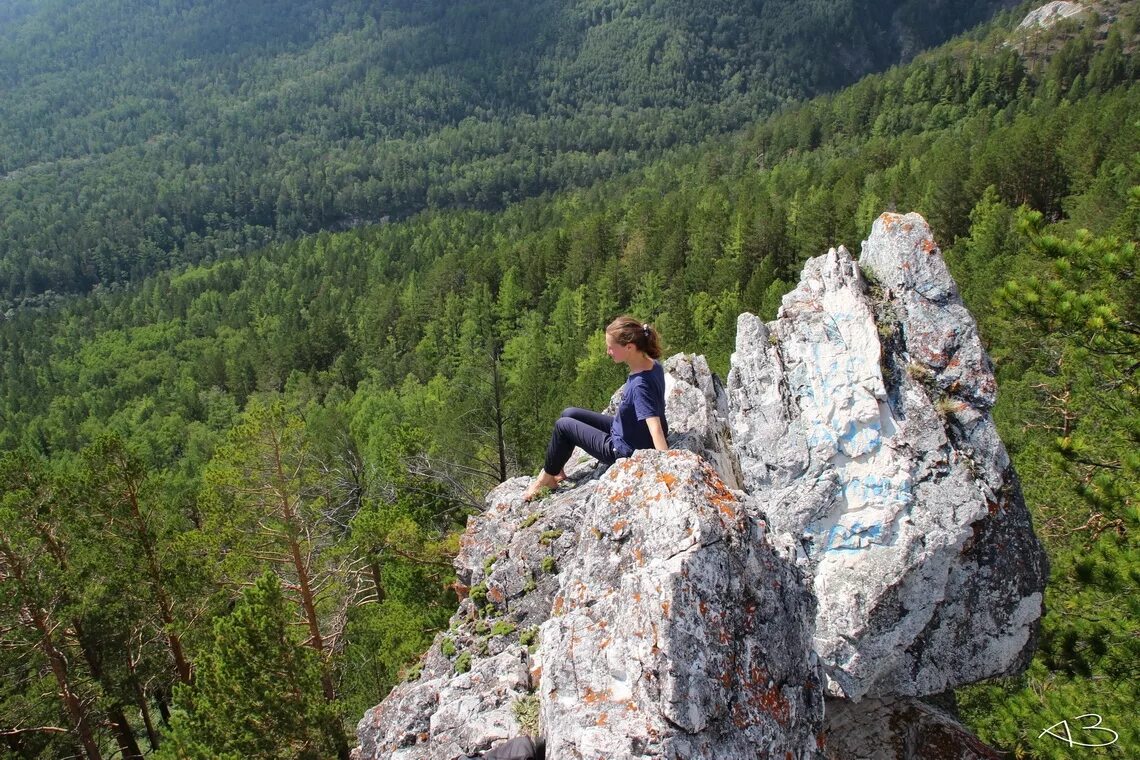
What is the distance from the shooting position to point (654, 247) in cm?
8094

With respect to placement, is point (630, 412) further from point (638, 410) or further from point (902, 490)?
point (902, 490)

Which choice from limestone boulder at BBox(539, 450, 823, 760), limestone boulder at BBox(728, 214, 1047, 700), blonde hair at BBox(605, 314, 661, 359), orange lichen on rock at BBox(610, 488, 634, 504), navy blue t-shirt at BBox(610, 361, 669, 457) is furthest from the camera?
limestone boulder at BBox(728, 214, 1047, 700)

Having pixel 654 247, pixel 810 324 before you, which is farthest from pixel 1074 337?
pixel 654 247

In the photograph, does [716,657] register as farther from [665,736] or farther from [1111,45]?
[1111,45]

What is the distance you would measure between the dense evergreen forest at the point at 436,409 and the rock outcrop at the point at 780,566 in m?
1.15

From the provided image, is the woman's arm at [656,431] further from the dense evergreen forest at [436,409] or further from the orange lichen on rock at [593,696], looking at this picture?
the dense evergreen forest at [436,409]

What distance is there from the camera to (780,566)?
7109 millimetres

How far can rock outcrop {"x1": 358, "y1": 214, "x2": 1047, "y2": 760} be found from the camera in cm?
626

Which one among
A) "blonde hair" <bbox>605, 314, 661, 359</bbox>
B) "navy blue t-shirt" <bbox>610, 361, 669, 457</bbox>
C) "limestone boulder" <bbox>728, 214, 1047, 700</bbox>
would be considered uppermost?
"blonde hair" <bbox>605, 314, 661, 359</bbox>

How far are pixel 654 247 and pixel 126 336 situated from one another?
3975 inches

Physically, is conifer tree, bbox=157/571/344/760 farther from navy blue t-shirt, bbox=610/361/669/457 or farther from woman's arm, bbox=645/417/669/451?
woman's arm, bbox=645/417/669/451

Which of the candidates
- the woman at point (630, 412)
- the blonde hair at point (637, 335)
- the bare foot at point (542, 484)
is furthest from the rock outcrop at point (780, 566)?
the blonde hair at point (637, 335)

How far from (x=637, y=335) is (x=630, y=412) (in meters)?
1.02

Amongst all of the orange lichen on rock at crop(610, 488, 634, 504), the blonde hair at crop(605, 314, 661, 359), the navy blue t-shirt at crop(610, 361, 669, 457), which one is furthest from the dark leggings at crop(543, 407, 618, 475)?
the orange lichen on rock at crop(610, 488, 634, 504)
